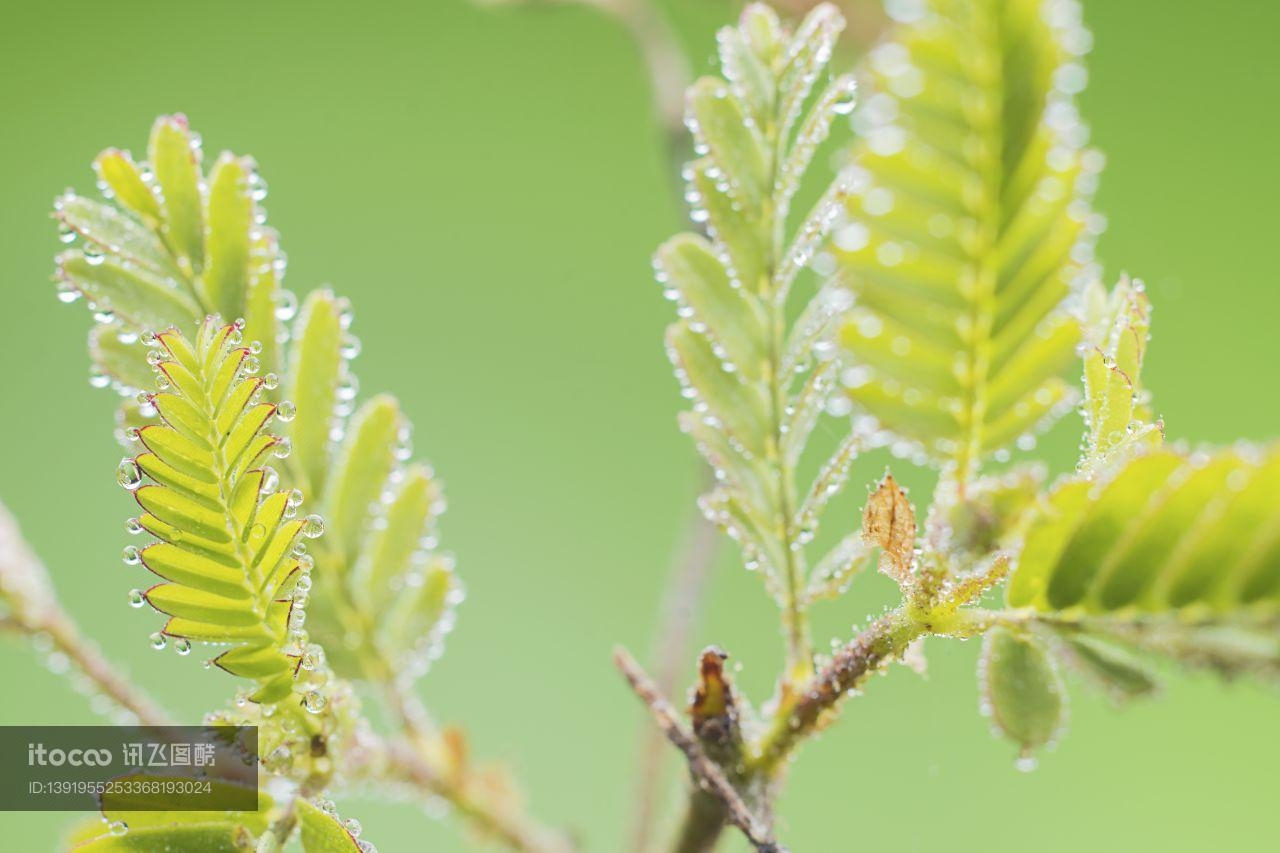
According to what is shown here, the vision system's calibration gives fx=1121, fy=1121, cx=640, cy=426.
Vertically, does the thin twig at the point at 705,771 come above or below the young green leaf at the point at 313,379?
below

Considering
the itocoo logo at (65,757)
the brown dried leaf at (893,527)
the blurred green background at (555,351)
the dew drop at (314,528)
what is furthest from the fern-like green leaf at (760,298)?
the blurred green background at (555,351)

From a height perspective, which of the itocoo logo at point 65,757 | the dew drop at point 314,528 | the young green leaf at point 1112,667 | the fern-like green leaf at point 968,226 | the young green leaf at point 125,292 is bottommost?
the itocoo logo at point 65,757

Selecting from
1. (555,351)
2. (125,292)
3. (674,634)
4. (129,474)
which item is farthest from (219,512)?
(555,351)

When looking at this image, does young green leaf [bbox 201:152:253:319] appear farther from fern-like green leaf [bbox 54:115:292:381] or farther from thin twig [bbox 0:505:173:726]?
thin twig [bbox 0:505:173:726]

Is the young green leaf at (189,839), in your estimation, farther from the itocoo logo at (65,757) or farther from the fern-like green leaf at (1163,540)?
the fern-like green leaf at (1163,540)

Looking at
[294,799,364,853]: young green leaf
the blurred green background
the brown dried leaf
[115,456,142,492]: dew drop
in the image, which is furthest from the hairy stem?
the blurred green background

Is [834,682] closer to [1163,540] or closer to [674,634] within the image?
[1163,540]

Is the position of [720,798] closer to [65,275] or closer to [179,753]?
[179,753]
